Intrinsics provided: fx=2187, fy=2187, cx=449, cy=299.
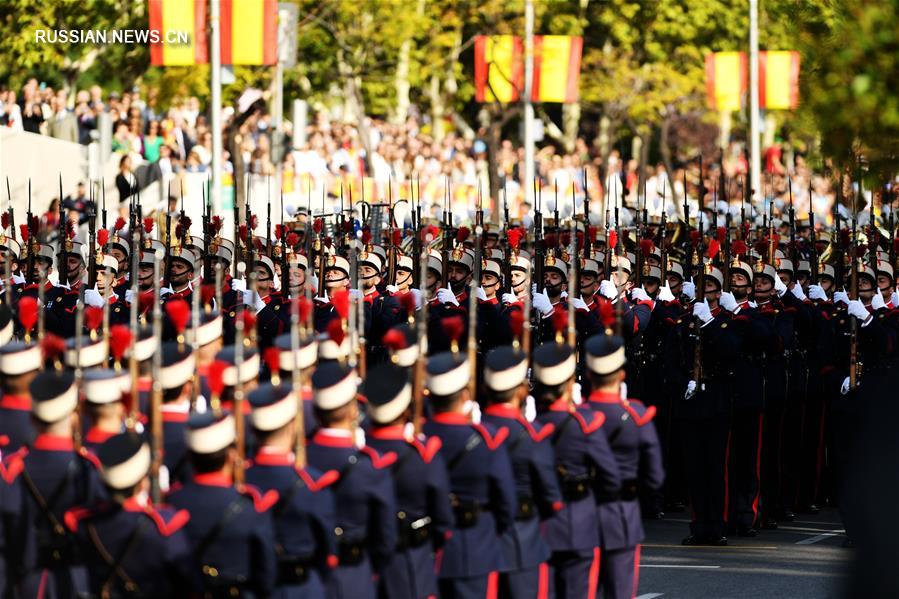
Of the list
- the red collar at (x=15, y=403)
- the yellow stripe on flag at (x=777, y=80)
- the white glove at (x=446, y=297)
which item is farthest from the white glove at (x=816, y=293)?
the yellow stripe on flag at (x=777, y=80)

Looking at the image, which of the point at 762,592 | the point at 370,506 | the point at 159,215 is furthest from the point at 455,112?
the point at 370,506

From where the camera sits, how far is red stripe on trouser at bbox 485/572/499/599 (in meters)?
9.02

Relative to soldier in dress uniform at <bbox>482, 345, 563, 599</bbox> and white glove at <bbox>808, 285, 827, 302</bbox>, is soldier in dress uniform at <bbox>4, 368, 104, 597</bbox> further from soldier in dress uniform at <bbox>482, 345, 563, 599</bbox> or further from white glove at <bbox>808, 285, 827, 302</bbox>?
white glove at <bbox>808, 285, 827, 302</bbox>

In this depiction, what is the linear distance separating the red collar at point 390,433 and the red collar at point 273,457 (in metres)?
0.63

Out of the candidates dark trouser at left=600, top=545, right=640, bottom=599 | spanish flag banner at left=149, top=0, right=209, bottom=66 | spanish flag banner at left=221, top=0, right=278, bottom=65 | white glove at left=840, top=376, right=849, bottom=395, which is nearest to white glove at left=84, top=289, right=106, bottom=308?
white glove at left=840, top=376, right=849, bottom=395

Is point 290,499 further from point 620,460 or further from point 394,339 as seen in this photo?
point 620,460

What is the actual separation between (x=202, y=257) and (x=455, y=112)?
98.8 feet

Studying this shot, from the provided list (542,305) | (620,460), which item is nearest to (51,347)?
(620,460)

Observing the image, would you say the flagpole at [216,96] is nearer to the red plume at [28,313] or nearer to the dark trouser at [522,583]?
the red plume at [28,313]

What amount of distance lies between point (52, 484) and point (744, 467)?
6461 millimetres

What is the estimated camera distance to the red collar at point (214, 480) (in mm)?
7621

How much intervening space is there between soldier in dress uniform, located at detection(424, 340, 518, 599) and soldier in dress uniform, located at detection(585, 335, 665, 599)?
86 centimetres

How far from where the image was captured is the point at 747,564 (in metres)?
12.5

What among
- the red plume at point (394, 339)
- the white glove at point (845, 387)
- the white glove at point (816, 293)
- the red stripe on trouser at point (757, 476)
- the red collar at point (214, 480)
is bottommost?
the red stripe on trouser at point (757, 476)
